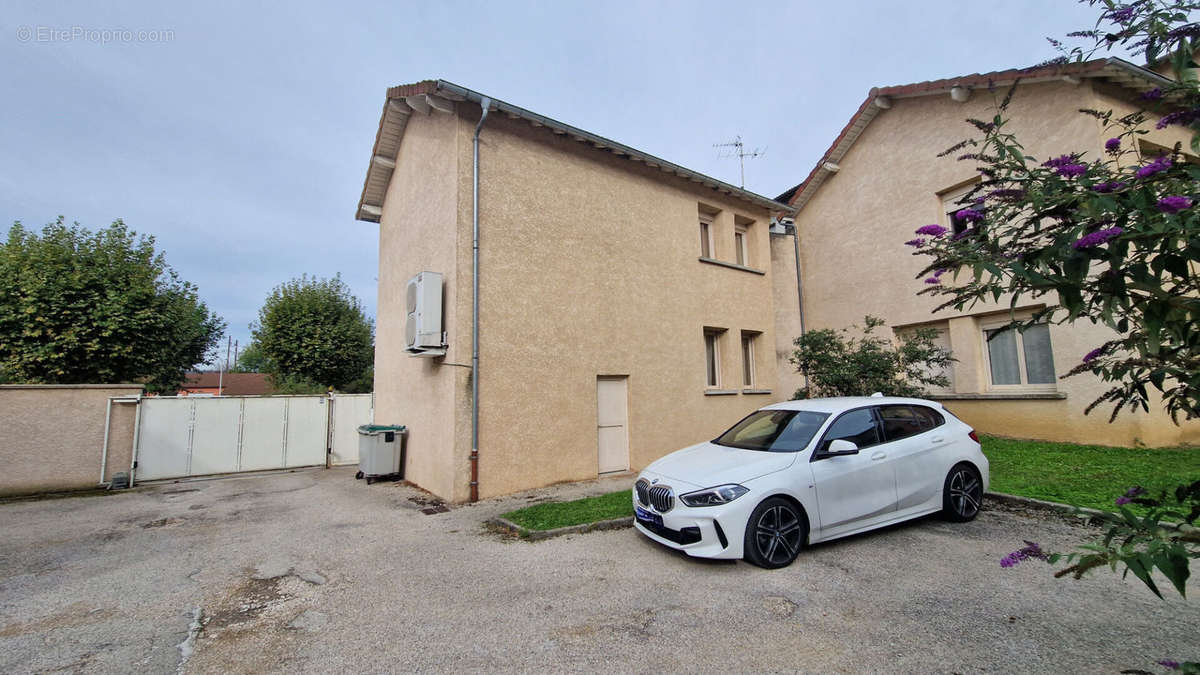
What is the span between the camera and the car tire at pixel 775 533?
4699 millimetres

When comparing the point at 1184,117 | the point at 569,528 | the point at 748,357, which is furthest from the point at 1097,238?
the point at 748,357

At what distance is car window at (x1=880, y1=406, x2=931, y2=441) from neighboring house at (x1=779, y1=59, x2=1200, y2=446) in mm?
3931

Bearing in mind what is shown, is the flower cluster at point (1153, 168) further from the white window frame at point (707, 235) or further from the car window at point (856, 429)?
the white window frame at point (707, 235)

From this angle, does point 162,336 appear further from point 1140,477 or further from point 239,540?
point 1140,477

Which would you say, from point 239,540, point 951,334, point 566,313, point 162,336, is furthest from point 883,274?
point 162,336

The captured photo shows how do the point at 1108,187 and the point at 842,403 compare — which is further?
the point at 842,403

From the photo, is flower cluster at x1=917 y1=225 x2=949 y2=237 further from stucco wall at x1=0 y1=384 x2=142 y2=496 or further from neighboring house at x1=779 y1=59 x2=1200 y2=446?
stucco wall at x1=0 y1=384 x2=142 y2=496

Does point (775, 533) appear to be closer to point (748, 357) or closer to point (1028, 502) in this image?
point (1028, 502)

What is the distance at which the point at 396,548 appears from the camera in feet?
19.3

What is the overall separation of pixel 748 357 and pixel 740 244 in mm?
2954

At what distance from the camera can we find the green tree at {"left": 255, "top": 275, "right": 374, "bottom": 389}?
2092 centimetres

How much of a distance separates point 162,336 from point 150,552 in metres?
11.1

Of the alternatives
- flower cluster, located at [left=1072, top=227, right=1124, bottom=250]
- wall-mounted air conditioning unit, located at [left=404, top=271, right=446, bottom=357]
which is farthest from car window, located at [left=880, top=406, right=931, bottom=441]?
wall-mounted air conditioning unit, located at [left=404, top=271, right=446, bottom=357]

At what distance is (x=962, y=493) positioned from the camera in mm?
5895
